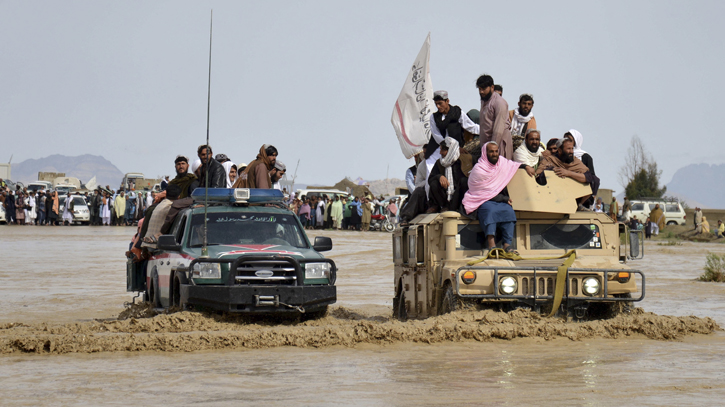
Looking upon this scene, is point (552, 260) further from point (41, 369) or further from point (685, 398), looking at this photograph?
point (41, 369)

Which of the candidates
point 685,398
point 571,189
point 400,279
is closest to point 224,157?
point 400,279

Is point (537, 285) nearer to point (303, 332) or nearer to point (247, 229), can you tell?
point (303, 332)

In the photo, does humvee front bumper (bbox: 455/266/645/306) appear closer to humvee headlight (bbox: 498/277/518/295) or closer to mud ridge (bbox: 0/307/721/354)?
humvee headlight (bbox: 498/277/518/295)

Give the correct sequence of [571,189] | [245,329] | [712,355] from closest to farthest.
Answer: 1. [712,355]
2. [245,329]
3. [571,189]

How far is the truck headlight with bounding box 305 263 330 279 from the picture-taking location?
10.5 metres

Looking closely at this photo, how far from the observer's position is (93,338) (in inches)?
352

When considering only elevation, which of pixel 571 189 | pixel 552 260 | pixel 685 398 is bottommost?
pixel 685 398

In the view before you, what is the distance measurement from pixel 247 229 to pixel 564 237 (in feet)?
11.8

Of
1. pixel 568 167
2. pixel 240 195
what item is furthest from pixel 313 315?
pixel 568 167

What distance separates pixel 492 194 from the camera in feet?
34.1

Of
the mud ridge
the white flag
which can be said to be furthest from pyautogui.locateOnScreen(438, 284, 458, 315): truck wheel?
the white flag

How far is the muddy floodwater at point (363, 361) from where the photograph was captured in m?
6.68

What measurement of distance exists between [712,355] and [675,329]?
1.25 meters

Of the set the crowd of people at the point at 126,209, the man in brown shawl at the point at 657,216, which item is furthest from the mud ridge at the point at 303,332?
the man in brown shawl at the point at 657,216
